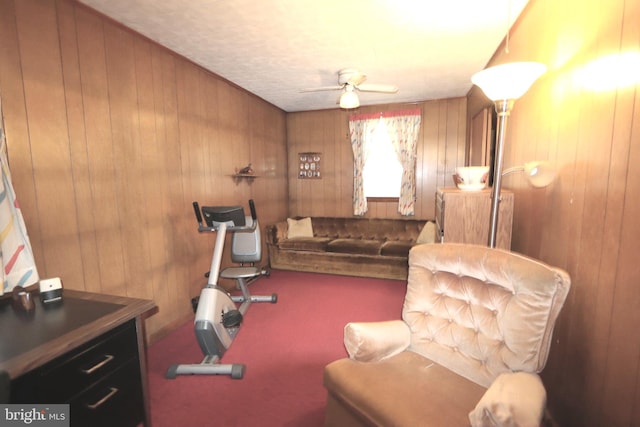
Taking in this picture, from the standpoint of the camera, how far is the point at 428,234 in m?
4.21

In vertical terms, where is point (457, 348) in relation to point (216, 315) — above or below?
above

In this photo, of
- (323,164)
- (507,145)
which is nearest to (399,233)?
(323,164)

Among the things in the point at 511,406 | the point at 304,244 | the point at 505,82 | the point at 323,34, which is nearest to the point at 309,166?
the point at 304,244

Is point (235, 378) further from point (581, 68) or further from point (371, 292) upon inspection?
point (581, 68)

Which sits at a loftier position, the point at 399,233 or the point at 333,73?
the point at 333,73

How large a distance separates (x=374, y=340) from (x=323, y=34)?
240 cm

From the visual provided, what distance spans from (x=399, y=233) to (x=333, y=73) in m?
2.49

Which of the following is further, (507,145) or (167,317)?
(167,317)

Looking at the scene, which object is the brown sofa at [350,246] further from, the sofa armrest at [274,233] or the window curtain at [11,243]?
the window curtain at [11,243]

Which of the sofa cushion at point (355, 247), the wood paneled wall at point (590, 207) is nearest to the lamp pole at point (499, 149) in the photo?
the wood paneled wall at point (590, 207)

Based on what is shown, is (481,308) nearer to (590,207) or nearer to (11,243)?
(590,207)

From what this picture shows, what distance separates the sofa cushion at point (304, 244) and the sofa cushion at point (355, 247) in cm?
12

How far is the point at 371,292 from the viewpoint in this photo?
3723 mm

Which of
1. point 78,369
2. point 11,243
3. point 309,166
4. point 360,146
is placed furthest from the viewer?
point 309,166
